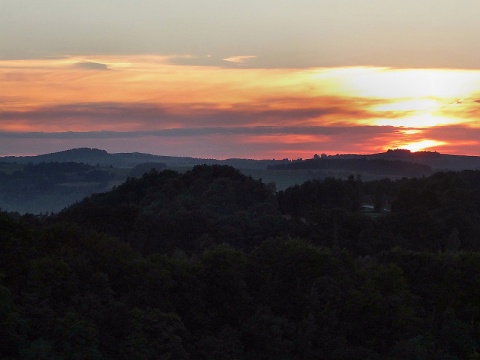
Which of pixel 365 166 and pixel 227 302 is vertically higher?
pixel 365 166

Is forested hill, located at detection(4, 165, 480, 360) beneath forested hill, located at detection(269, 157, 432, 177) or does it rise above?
beneath

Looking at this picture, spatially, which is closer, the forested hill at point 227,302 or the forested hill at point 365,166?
the forested hill at point 227,302

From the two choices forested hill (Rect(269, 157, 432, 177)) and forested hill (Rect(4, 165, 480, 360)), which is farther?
forested hill (Rect(269, 157, 432, 177))

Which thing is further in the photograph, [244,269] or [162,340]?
[244,269]

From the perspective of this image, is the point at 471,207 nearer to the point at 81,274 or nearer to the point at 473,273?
the point at 473,273

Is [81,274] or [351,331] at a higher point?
[81,274]

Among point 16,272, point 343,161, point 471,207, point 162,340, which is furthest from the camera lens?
point 343,161

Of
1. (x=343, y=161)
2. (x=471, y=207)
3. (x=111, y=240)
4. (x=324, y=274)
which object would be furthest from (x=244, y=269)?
(x=343, y=161)

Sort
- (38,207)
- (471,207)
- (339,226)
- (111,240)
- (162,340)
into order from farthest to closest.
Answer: (38,207) → (471,207) → (339,226) → (111,240) → (162,340)

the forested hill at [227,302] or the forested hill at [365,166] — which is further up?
the forested hill at [365,166]

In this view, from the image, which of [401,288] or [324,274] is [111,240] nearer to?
[324,274]

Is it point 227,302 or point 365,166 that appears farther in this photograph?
point 365,166
